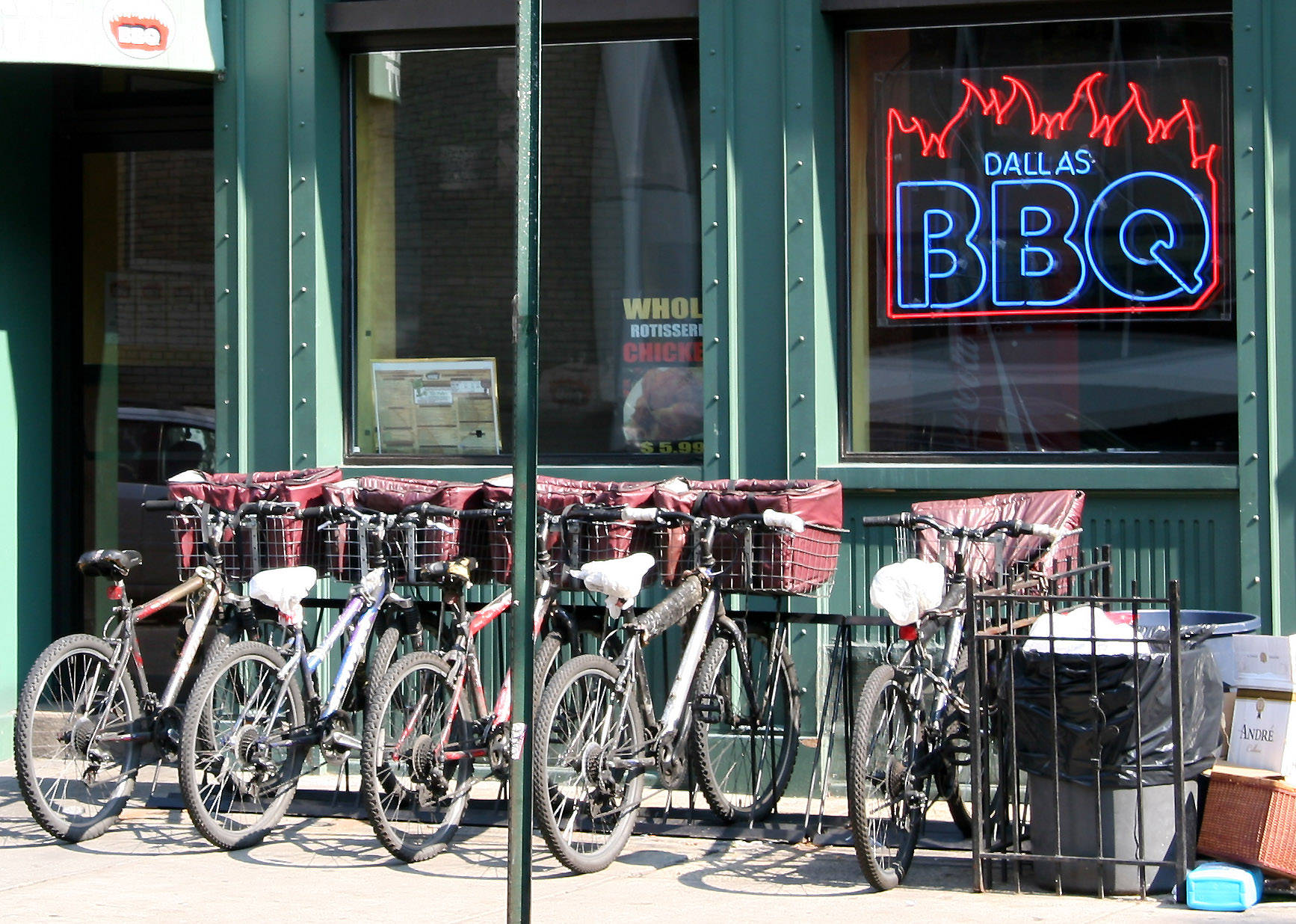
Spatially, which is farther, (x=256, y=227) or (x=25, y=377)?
(x=25, y=377)

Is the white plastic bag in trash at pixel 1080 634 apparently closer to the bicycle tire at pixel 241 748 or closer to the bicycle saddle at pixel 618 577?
the bicycle saddle at pixel 618 577

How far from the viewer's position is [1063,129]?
756 centimetres

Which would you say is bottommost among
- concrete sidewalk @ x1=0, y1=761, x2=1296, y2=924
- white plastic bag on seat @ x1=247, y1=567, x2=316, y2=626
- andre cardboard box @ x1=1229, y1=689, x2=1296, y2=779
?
concrete sidewalk @ x1=0, y1=761, x2=1296, y2=924

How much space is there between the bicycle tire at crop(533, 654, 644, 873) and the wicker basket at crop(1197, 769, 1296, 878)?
2.08 meters

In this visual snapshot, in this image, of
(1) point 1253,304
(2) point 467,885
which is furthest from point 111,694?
(1) point 1253,304

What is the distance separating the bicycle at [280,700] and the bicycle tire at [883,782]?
6.19 ft

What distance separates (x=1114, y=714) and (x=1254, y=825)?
23.7 inches

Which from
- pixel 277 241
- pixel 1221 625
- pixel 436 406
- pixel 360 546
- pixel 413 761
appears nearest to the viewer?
pixel 1221 625

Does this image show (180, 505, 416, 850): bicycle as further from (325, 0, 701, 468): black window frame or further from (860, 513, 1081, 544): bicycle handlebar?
(860, 513, 1081, 544): bicycle handlebar

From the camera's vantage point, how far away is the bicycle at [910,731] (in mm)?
5613

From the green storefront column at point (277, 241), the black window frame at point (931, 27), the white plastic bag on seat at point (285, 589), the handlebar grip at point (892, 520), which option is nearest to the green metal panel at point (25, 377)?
the green storefront column at point (277, 241)

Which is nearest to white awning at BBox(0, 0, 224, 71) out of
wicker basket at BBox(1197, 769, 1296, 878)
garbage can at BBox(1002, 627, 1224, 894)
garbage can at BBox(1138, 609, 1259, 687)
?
garbage can at BBox(1002, 627, 1224, 894)

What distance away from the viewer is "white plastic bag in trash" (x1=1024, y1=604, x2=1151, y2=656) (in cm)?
562

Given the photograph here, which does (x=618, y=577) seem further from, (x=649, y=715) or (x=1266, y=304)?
(x=1266, y=304)
